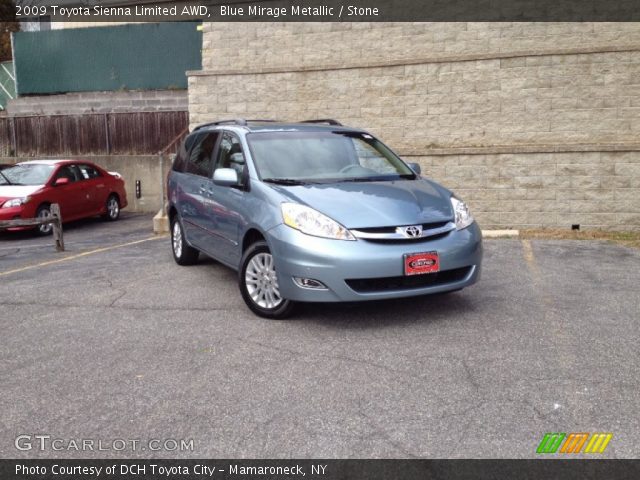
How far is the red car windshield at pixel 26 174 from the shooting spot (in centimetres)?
1355

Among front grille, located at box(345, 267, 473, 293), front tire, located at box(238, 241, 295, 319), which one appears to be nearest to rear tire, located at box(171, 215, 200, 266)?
front tire, located at box(238, 241, 295, 319)

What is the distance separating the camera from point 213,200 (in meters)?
6.70

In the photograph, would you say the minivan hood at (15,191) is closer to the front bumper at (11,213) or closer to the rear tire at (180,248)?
the front bumper at (11,213)

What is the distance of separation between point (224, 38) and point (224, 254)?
8.44 metres

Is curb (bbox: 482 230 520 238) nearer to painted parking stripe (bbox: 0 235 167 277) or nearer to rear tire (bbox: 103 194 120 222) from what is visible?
painted parking stripe (bbox: 0 235 167 277)

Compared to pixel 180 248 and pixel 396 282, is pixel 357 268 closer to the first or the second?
pixel 396 282

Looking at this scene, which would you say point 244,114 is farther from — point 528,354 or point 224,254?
point 528,354

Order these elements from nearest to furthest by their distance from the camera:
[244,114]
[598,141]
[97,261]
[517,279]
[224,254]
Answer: [224,254]
[517,279]
[97,261]
[598,141]
[244,114]

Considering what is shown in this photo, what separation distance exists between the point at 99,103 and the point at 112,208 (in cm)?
756

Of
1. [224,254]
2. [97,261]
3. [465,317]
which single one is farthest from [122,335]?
[97,261]

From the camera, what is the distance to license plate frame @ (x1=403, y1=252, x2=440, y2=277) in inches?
199

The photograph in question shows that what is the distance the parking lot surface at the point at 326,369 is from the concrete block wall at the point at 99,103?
1420 cm

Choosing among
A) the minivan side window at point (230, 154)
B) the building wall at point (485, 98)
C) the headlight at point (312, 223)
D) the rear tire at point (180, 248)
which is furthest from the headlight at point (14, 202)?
the headlight at point (312, 223)

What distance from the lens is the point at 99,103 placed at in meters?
21.5
